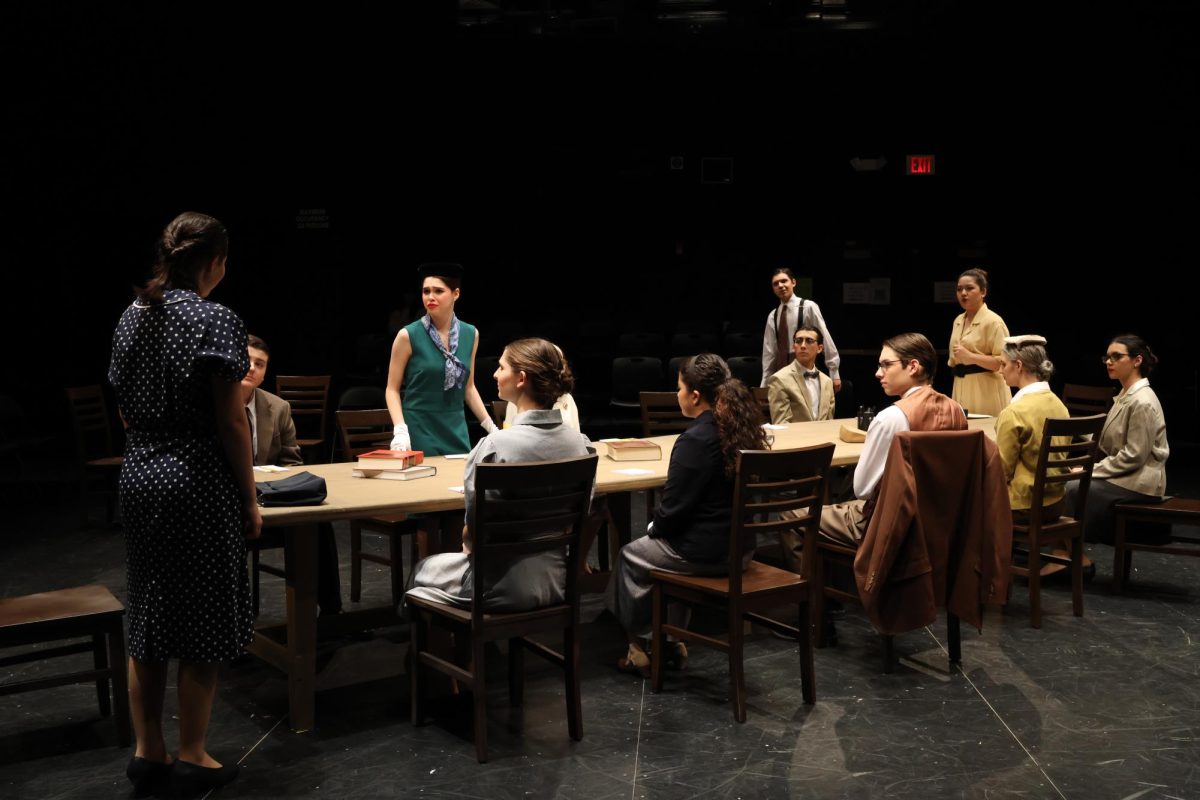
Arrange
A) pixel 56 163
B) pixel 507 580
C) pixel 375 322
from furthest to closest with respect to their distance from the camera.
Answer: pixel 375 322
pixel 56 163
pixel 507 580

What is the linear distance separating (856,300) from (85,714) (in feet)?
30.2

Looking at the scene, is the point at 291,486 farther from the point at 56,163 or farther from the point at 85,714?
the point at 56,163

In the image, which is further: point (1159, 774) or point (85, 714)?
point (85, 714)

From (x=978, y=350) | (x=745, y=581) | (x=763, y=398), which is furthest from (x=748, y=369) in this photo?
(x=745, y=581)

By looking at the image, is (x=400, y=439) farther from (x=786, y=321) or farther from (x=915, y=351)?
(x=786, y=321)

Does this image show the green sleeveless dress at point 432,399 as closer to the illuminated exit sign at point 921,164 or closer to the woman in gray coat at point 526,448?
the woman in gray coat at point 526,448

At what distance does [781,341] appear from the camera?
7.26 metres

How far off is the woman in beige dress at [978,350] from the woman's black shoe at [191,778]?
14.7ft

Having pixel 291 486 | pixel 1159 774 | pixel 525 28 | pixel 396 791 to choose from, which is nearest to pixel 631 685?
pixel 396 791

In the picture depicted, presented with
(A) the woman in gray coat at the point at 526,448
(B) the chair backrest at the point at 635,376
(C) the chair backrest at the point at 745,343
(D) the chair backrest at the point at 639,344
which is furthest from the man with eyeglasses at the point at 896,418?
(C) the chair backrest at the point at 745,343

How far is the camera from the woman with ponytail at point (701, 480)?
3521 millimetres

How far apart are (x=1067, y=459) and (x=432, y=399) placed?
8.71 feet

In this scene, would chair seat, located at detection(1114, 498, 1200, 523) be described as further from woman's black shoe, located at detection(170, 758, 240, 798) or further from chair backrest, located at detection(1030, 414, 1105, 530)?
woman's black shoe, located at detection(170, 758, 240, 798)

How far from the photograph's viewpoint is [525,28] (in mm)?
10203
